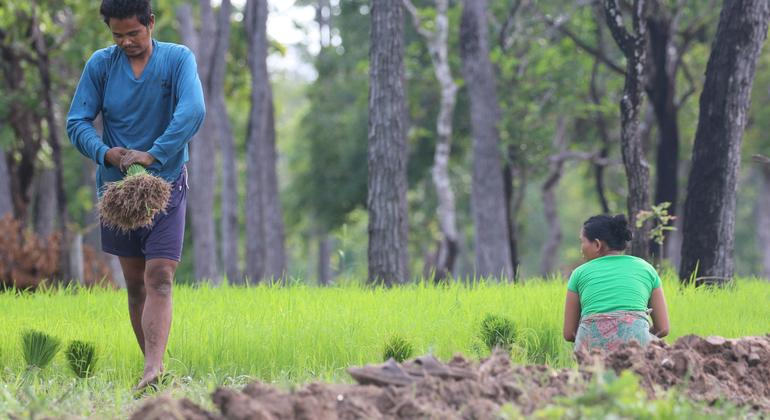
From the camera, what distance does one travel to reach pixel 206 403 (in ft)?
16.9

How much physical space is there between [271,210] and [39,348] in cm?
1650

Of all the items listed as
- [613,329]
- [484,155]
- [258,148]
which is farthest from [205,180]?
[613,329]

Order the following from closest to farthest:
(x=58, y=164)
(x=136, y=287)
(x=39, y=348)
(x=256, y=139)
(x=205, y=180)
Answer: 1. (x=136, y=287)
2. (x=39, y=348)
3. (x=58, y=164)
4. (x=256, y=139)
5. (x=205, y=180)

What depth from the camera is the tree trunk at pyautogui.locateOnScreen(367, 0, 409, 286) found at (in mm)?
11312

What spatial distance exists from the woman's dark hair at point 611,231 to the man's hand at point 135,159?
106 inches

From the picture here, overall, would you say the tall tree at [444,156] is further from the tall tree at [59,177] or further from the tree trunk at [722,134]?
the tree trunk at [722,134]

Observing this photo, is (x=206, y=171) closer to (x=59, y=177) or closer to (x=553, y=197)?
(x=59, y=177)

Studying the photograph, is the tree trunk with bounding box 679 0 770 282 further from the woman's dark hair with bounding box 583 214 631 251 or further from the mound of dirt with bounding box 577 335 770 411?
the mound of dirt with bounding box 577 335 770 411

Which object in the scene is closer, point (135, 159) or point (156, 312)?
point (135, 159)

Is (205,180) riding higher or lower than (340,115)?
lower

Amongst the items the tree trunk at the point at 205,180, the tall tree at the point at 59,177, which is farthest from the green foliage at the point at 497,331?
the tree trunk at the point at 205,180

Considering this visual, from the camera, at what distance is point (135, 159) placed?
18.5 feet

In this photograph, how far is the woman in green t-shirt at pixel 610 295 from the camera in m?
6.07

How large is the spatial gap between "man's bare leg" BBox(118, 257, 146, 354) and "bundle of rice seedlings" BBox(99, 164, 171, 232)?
1.58 feet
